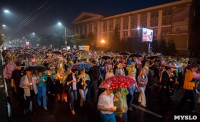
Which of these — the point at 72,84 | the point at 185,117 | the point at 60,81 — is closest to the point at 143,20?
the point at 60,81

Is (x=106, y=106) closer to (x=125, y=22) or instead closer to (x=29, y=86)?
(x=29, y=86)

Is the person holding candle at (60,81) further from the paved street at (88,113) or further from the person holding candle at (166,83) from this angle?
the person holding candle at (166,83)

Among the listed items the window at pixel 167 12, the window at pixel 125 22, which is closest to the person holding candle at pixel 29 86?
the window at pixel 167 12

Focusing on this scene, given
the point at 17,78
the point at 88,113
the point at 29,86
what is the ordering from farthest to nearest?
the point at 17,78
the point at 88,113
the point at 29,86

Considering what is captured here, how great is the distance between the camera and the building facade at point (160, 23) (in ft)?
111

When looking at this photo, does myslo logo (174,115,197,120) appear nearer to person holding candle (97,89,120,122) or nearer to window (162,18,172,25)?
person holding candle (97,89,120,122)

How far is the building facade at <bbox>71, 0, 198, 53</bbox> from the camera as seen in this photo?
33.8m

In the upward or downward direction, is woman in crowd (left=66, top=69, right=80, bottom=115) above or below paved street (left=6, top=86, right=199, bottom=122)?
above

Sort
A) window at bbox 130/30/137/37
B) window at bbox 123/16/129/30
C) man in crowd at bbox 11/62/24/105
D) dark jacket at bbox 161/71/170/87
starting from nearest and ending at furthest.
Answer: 1. dark jacket at bbox 161/71/170/87
2. man in crowd at bbox 11/62/24/105
3. window at bbox 130/30/137/37
4. window at bbox 123/16/129/30

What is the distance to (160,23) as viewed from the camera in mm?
38844

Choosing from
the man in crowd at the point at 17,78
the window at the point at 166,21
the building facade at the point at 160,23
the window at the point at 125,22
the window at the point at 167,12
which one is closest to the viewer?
the man in crowd at the point at 17,78

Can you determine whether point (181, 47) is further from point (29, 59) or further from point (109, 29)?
point (29, 59)

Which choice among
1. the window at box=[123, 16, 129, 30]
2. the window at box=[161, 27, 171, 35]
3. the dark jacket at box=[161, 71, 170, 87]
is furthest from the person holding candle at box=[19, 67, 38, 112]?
the window at box=[123, 16, 129, 30]

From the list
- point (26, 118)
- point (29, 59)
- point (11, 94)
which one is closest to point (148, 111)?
point (26, 118)
